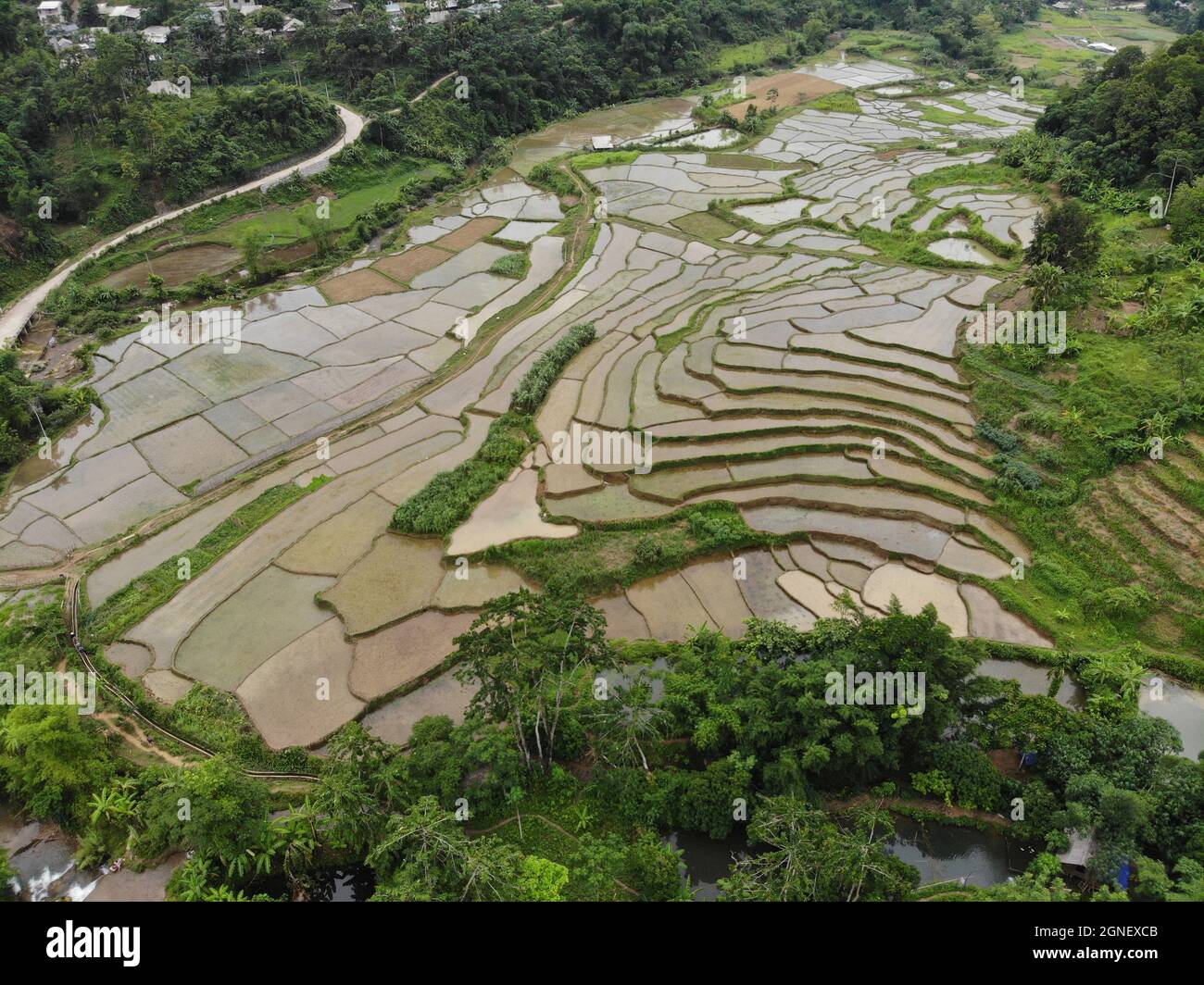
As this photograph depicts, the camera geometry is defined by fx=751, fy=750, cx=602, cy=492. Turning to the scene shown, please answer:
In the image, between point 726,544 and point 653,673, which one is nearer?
point 653,673

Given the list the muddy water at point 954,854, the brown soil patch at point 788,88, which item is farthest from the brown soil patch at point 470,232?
the muddy water at point 954,854

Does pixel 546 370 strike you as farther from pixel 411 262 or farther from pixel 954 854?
pixel 954 854

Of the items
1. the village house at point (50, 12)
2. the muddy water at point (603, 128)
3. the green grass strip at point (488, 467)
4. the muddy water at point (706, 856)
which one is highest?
the village house at point (50, 12)

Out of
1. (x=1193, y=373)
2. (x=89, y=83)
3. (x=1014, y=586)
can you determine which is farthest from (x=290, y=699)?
(x=89, y=83)

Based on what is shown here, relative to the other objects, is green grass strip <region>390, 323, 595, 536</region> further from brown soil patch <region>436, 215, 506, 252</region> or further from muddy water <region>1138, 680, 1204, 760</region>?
muddy water <region>1138, 680, 1204, 760</region>

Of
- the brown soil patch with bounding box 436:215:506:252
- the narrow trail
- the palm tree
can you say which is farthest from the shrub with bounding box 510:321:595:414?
the palm tree

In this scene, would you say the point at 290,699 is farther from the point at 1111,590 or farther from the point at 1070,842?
the point at 1111,590

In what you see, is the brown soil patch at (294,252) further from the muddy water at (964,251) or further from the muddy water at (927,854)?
the muddy water at (927,854)
